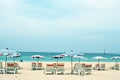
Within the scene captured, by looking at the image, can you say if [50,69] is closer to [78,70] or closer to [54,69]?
[54,69]

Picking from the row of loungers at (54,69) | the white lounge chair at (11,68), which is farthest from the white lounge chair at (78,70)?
the white lounge chair at (11,68)

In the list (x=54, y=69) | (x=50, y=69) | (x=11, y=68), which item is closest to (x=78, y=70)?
(x=54, y=69)

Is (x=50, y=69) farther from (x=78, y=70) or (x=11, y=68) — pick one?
(x=11, y=68)

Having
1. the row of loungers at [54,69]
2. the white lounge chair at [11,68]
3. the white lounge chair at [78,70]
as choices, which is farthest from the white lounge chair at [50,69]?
the white lounge chair at [11,68]

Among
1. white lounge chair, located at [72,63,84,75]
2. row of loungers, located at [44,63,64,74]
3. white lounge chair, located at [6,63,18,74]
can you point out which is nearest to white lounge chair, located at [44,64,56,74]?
row of loungers, located at [44,63,64,74]

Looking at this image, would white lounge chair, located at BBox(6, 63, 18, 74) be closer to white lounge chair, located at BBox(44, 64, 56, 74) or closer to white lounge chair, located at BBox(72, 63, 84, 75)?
white lounge chair, located at BBox(44, 64, 56, 74)

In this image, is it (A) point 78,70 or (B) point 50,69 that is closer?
(B) point 50,69

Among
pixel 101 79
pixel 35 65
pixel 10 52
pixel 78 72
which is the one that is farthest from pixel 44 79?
pixel 35 65

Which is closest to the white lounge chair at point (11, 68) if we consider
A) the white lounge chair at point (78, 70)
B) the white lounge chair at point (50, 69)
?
the white lounge chair at point (50, 69)

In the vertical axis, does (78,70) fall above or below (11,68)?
below

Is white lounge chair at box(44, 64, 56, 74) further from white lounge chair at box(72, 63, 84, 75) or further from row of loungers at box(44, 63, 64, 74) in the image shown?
white lounge chair at box(72, 63, 84, 75)

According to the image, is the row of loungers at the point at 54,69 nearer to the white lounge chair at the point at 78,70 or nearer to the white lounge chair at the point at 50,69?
the white lounge chair at the point at 50,69

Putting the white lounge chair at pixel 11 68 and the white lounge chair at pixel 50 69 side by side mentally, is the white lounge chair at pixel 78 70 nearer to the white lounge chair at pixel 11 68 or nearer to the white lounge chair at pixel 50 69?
the white lounge chair at pixel 50 69

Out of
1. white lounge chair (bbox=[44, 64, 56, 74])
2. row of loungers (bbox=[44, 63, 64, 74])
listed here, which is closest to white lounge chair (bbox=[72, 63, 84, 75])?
row of loungers (bbox=[44, 63, 64, 74])
